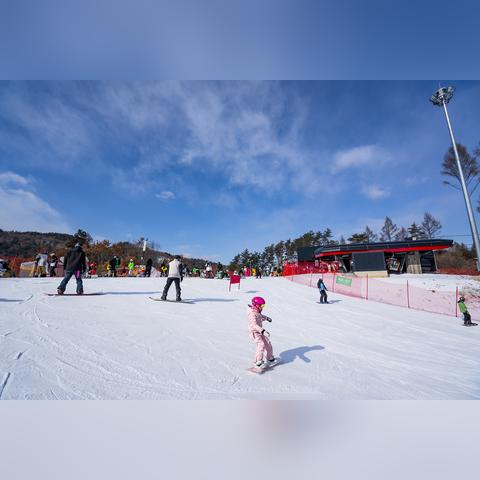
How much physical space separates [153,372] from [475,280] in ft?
75.3

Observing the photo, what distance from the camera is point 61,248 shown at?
69.4m

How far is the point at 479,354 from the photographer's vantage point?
5391mm

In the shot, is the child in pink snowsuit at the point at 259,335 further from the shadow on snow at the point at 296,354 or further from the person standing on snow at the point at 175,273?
the person standing on snow at the point at 175,273

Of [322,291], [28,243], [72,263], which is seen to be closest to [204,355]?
[72,263]

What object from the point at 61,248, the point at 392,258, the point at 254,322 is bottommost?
the point at 254,322

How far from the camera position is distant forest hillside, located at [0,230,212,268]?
5530 centimetres

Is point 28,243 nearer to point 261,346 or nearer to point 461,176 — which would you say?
point 261,346

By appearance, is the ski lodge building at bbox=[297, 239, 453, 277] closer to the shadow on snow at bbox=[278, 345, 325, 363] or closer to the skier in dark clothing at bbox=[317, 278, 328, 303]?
the skier in dark clothing at bbox=[317, 278, 328, 303]

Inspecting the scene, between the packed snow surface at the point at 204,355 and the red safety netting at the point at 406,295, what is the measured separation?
2.55 meters

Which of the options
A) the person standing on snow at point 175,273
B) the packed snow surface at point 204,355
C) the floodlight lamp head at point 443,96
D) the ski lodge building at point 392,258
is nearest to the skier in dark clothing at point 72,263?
the packed snow surface at point 204,355

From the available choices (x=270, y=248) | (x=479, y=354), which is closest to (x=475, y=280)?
(x=479, y=354)

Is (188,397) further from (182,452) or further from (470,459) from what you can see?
(470,459)

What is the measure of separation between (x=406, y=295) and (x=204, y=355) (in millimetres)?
11216

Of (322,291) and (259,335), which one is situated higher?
(322,291)
